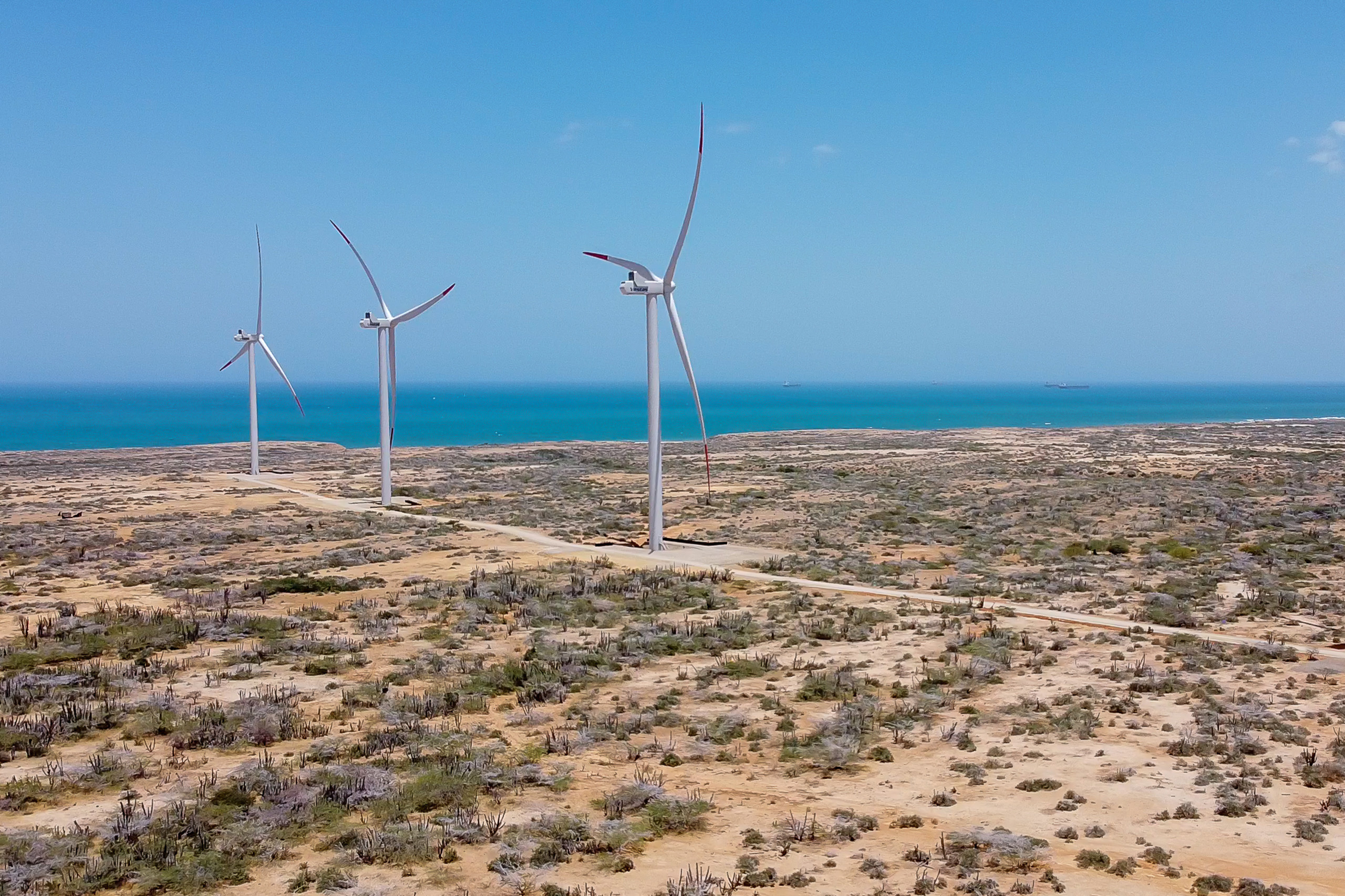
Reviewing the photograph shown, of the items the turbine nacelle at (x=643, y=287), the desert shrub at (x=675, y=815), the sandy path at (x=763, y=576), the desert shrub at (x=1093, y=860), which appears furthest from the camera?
the turbine nacelle at (x=643, y=287)

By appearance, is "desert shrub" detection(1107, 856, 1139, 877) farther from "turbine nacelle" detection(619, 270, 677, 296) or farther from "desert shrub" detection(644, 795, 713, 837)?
"turbine nacelle" detection(619, 270, 677, 296)

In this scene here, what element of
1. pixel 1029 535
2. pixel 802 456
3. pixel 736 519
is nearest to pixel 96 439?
pixel 802 456

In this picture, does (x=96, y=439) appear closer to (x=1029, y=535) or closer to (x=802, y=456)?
(x=802, y=456)

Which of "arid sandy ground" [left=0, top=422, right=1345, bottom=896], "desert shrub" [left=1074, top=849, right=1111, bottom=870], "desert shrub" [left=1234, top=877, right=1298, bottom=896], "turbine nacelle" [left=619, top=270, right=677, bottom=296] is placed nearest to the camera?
"desert shrub" [left=1234, top=877, right=1298, bottom=896]

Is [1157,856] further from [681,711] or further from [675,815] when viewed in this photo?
[681,711]

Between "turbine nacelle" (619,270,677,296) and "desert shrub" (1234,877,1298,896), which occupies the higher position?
"turbine nacelle" (619,270,677,296)

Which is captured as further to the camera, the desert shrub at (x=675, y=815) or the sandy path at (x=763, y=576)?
the sandy path at (x=763, y=576)

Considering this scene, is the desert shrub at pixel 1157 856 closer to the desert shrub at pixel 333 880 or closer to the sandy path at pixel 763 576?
the desert shrub at pixel 333 880

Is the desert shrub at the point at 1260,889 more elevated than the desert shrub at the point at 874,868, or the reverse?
the desert shrub at the point at 1260,889

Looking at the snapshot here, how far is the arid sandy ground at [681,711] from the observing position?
12.9 metres

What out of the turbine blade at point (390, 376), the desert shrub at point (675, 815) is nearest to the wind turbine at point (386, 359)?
the turbine blade at point (390, 376)

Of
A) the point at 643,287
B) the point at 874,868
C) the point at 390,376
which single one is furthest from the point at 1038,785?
the point at 390,376

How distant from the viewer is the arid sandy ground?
42.3 feet

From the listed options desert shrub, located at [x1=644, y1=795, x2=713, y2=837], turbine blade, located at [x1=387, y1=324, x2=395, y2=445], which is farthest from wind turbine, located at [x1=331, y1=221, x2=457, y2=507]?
desert shrub, located at [x1=644, y1=795, x2=713, y2=837]
